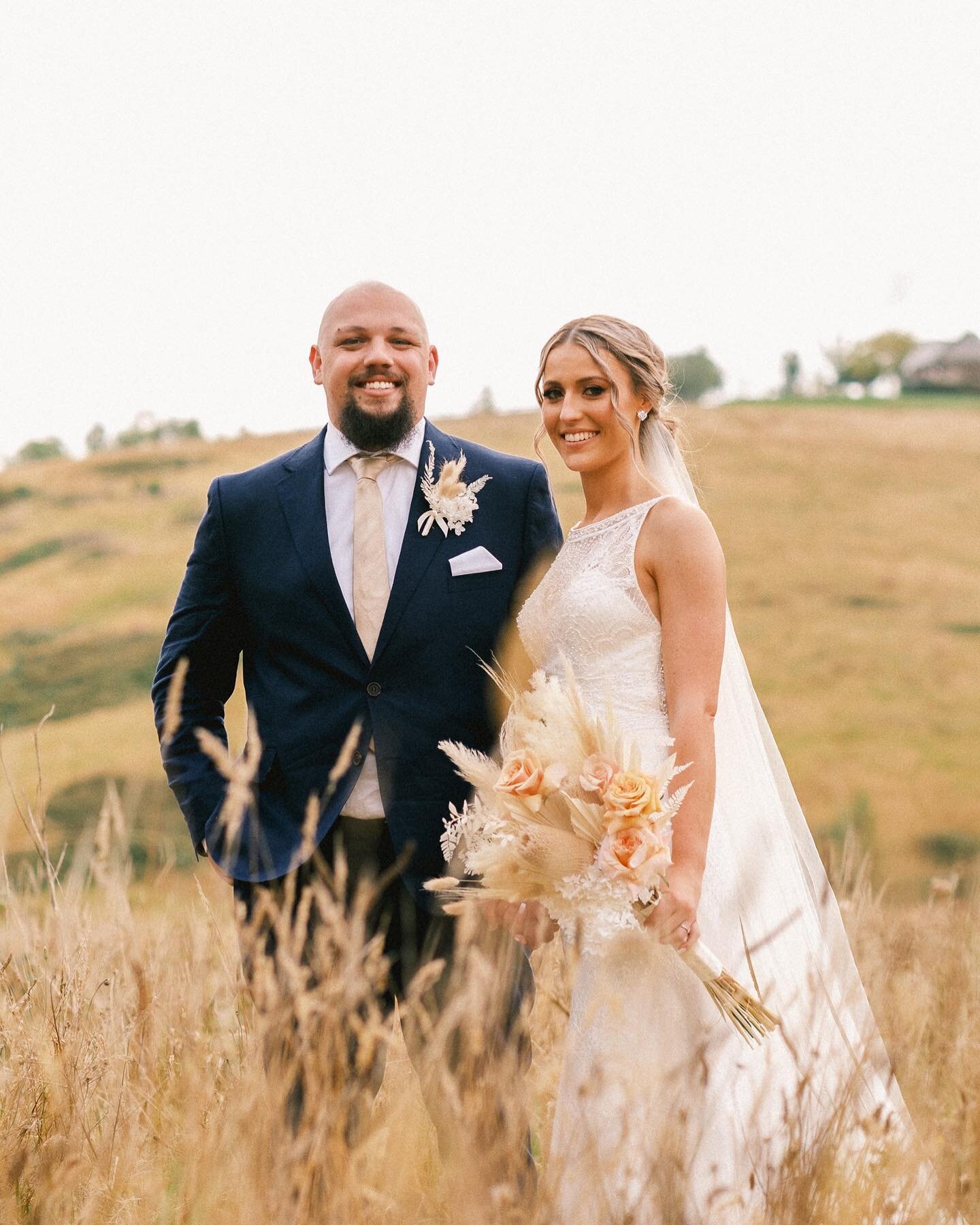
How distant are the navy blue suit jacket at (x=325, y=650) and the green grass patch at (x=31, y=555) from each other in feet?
95.7

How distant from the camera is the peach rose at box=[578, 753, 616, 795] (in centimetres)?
253

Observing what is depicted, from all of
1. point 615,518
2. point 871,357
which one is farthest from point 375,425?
point 871,357

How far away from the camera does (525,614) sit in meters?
3.31

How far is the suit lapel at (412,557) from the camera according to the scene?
10.8 feet

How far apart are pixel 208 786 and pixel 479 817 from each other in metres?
1.05

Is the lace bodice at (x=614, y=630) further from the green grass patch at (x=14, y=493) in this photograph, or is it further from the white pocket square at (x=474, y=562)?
the green grass patch at (x=14, y=493)

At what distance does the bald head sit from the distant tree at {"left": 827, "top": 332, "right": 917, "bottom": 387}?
65.7 meters

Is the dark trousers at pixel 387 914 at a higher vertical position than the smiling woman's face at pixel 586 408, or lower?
lower

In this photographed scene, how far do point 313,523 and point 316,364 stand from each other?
595 mm

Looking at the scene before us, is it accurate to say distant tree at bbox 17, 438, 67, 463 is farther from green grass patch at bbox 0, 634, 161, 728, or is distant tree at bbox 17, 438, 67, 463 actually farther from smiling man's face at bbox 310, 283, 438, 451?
smiling man's face at bbox 310, 283, 438, 451

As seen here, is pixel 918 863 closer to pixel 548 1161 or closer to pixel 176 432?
pixel 548 1161

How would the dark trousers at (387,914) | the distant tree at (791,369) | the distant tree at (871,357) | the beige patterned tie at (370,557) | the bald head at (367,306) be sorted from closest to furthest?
the dark trousers at (387,914) → the beige patterned tie at (370,557) → the bald head at (367,306) → the distant tree at (791,369) → the distant tree at (871,357)

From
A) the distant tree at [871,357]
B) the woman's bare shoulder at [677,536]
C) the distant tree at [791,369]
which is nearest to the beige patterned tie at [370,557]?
the woman's bare shoulder at [677,536]

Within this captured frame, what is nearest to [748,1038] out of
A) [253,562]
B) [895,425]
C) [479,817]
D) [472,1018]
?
[479,817]
